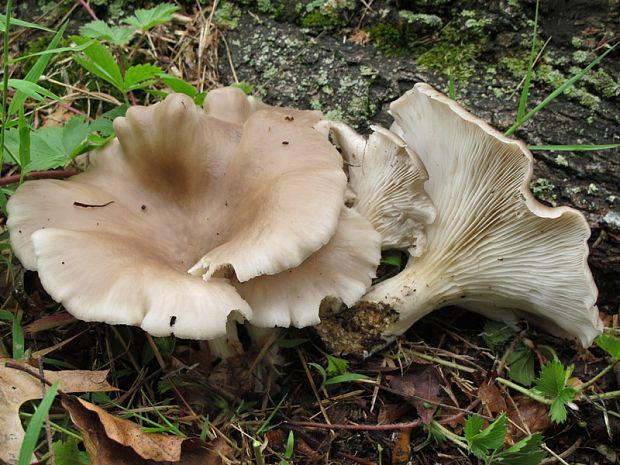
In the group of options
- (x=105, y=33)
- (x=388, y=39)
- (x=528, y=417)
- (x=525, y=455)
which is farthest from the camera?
(x=388, y=39)

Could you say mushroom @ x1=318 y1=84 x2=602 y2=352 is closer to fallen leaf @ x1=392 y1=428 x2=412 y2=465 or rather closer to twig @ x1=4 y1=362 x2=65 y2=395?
fallen leaf @ x1=392 y1=428 x2=412 y2=465

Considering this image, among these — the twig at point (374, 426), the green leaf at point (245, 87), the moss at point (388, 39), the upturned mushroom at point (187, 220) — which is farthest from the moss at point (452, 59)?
the twig at point (374, 426)

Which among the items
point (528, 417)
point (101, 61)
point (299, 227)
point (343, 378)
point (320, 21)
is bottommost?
point (528, 417)

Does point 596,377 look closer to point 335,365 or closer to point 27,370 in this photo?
point 335,365

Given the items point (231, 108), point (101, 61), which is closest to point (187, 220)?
point (231, 108)

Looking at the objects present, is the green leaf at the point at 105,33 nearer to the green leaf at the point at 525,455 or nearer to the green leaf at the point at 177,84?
the green leaf at the point at 177,84

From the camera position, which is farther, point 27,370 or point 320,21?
point 320,21

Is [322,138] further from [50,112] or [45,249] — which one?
[50,112]

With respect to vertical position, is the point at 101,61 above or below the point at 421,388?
above

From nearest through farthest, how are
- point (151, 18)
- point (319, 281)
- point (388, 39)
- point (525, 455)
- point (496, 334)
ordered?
point (525, 455) → point (319, 281) → point (496, 334) → point (151, 18) → point (388, 39)
